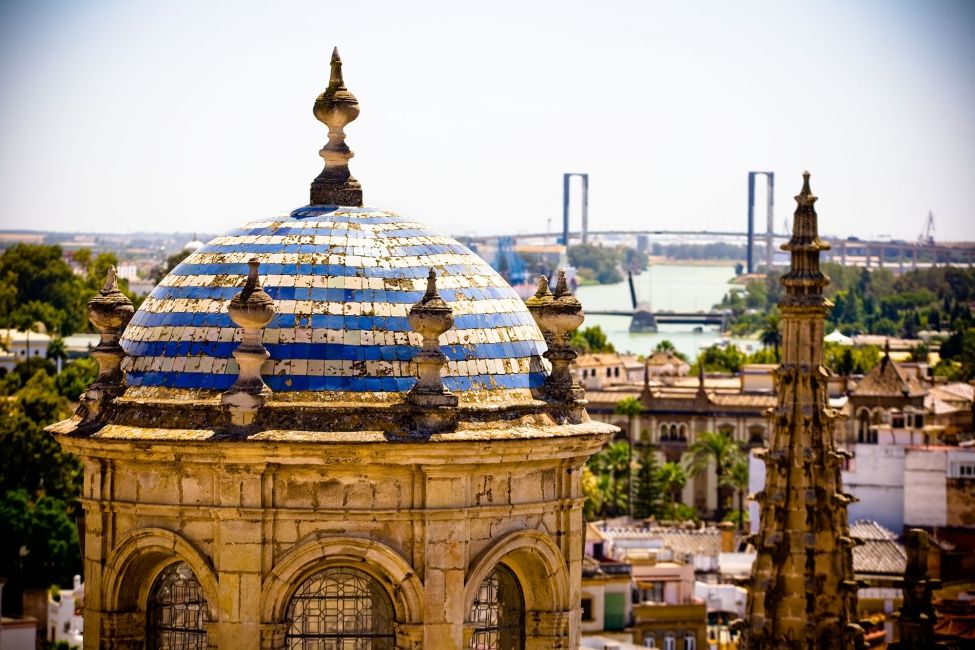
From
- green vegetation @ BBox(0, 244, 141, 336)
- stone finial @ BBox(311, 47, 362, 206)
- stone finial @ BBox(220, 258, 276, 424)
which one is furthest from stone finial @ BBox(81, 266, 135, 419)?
green vegetation @ BBox(0, 244, 141, 336)

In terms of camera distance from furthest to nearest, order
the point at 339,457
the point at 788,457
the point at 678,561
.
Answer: the point at 678,561, the point at 788,457, the point at 339,457

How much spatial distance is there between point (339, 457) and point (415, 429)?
0.59m

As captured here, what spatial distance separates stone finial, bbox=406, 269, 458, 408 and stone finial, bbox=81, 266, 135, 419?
2.34 meters

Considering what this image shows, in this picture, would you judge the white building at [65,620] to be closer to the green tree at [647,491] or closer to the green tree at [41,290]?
the green tree at [647,491]

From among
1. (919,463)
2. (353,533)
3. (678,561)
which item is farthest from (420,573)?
(919,463)

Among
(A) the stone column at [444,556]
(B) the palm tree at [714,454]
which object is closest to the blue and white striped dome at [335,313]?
(A) the stone column at [444,556]

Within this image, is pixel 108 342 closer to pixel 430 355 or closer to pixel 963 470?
pixel 430 355

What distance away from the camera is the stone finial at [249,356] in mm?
18859

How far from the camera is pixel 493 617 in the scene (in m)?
20.5

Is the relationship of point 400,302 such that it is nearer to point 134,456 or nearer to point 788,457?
point 134,456

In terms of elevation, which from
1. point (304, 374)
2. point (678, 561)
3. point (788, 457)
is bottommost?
point (678, 561)

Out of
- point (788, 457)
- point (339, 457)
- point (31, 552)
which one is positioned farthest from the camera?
point (31, 552)

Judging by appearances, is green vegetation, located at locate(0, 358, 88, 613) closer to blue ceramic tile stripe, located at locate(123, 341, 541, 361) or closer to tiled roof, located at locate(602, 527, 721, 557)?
tiled roof, located at locate(602, 527, 721, 557)

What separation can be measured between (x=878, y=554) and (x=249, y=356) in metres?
96.5
